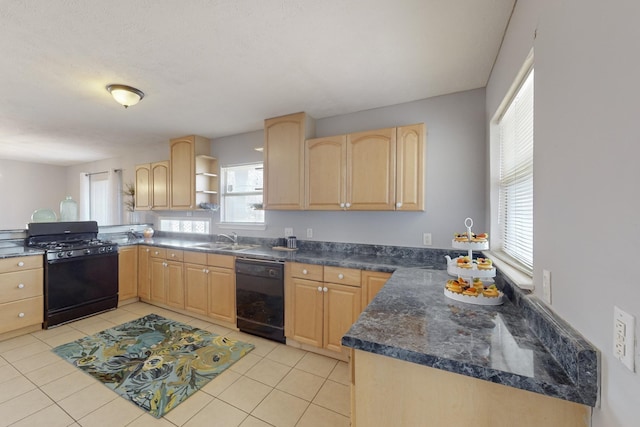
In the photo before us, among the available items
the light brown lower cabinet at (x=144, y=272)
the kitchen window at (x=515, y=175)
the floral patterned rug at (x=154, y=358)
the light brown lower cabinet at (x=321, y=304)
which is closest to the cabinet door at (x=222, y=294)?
the floral patterned rug at (x=154, y=358)

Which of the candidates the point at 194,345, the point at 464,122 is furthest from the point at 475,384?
the point at 194,345

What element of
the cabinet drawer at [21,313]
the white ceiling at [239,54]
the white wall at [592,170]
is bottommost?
the cabinet drawer at [21,313]

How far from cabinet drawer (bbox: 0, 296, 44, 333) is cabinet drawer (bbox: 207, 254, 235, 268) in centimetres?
185

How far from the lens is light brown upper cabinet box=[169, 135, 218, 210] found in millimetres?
3736

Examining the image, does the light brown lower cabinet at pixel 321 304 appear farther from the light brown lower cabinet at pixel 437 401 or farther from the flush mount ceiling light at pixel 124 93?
the flush mount ceiling light at pixel 124 93

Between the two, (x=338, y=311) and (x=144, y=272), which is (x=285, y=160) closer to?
(x=338, y=311)

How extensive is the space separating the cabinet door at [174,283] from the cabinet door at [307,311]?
5.57 ft

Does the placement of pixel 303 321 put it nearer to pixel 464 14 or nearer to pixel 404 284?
pixel 404 284

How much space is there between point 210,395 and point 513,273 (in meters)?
2.16

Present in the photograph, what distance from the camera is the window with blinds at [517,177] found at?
55.9 inches

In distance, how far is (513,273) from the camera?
1.43 m

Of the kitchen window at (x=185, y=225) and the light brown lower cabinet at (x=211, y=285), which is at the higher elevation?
the kitchen window at (x=185, y=225)

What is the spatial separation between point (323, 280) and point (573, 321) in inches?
70.8

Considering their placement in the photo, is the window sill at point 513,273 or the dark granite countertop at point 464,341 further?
the window sill at point 513,273
